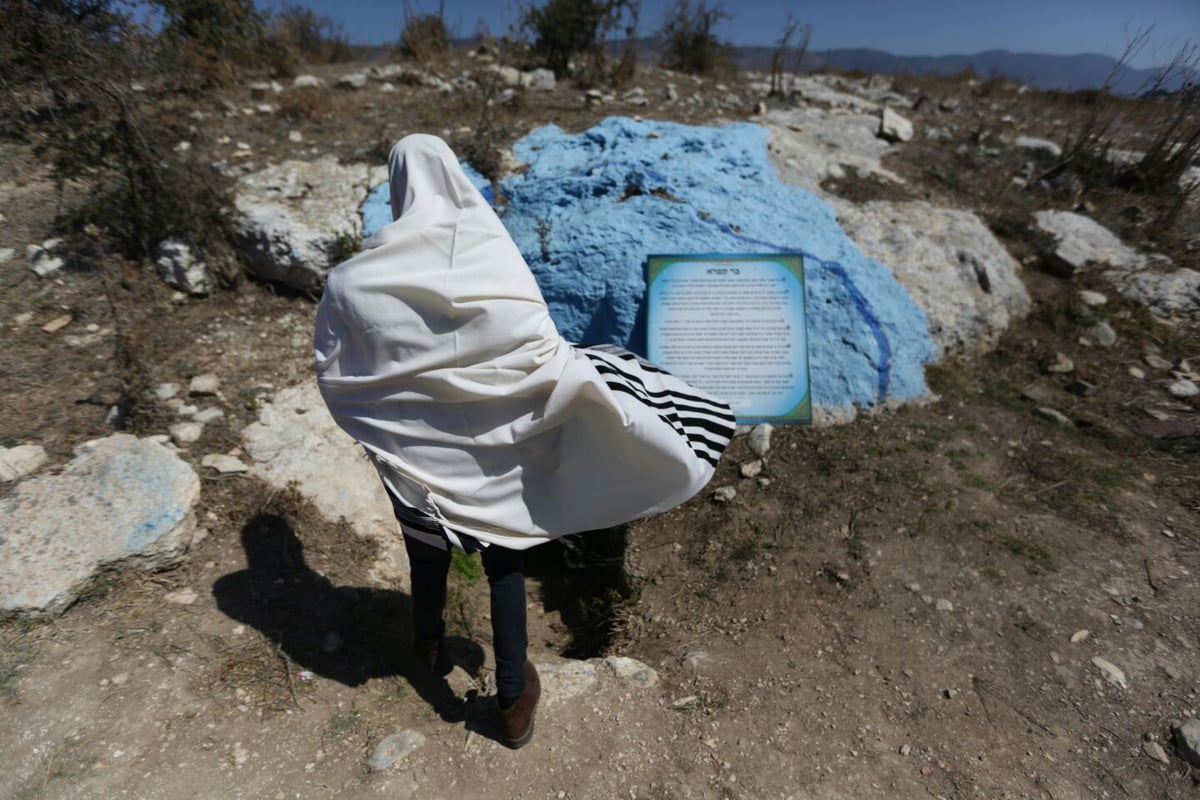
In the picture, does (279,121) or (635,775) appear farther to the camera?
(279,121)

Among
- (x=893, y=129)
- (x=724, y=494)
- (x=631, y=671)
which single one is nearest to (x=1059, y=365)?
(x=724, y=494)

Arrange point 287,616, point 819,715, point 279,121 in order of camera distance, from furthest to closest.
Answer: point 279,121
point 287,616
point 819,715

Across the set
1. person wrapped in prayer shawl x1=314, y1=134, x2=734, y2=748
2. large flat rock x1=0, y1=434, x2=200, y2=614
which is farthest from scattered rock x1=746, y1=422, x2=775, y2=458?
large flat rock x1=0, y1=434, x2=200, y2=614

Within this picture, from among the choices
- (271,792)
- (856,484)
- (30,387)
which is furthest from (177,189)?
(856,484)

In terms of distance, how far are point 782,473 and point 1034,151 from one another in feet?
15.7

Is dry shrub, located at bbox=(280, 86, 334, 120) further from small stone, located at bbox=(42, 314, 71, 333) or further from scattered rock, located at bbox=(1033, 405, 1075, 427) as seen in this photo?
scattered rock, located at bbox=(1033, 405, 1075, 427)

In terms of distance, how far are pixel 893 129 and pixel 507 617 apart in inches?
226

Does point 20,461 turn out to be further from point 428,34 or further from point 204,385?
point 428,34

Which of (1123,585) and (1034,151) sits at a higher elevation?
(1034,151)

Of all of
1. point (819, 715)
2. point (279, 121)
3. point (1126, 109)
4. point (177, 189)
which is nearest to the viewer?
point (819, 715)

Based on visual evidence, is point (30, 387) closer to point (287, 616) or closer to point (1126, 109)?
point (287, 616)

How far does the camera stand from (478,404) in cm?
174

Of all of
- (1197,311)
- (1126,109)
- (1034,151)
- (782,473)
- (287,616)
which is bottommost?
(287,616)

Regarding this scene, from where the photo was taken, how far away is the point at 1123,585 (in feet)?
8.61
